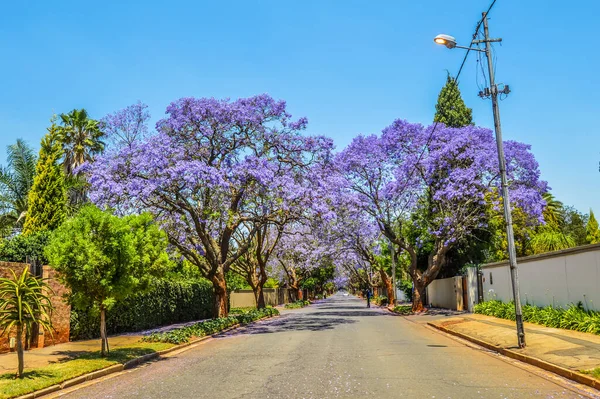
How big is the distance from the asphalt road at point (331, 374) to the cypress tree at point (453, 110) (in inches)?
997

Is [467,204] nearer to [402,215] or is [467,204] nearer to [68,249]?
[402,215]

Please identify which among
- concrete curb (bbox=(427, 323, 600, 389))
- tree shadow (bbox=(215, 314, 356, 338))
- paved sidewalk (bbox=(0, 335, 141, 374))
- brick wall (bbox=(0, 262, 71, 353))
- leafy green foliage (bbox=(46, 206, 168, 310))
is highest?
leafy green foliage (bbox=(46, 206, 168, 310))

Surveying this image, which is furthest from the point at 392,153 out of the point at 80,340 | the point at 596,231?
the point at 596,231

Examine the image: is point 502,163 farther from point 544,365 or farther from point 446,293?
point 446,293

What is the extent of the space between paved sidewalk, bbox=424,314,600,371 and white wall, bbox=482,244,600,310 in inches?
63.6

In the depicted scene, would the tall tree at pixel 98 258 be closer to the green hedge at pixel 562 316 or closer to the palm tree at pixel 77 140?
the green hedge at pixel 562 316

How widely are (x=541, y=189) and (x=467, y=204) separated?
13.5 feet

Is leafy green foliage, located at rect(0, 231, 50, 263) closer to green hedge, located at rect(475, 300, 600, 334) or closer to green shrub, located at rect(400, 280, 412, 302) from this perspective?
green hedge, located at rect(475, 300, 600, 334)

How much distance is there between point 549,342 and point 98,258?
482 inches


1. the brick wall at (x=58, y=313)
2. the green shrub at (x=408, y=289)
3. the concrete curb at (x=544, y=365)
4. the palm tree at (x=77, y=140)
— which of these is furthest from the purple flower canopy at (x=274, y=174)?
the green shrub at (x=408, y=289)

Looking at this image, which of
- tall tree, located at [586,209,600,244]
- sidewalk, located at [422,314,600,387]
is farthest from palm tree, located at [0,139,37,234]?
tall tree, located at [586,209,600,244]

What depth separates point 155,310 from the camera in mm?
25109

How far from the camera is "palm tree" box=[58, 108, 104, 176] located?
37.9 metres

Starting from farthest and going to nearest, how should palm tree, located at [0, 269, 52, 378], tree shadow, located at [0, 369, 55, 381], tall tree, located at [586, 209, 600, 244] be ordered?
tall tree, located at [586, 209, 600, 244]
tree shadow, located at [0, 369, 55, 381]
palm tree, located at [0, 269, 52, 378]
